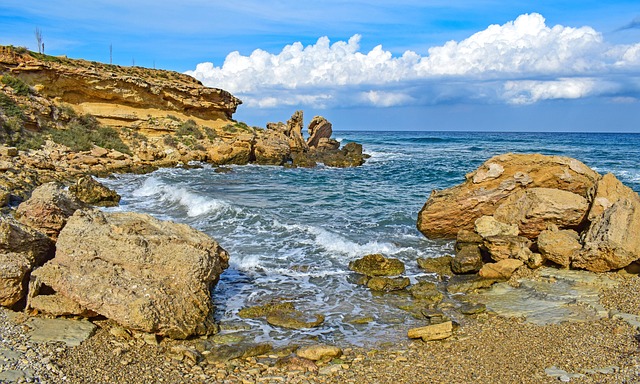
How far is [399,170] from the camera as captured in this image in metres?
37.4

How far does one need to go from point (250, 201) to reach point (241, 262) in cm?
929

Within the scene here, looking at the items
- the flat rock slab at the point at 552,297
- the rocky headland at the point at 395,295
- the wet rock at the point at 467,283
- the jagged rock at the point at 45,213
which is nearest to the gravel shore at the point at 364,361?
the rocky headland at the point at 395,295

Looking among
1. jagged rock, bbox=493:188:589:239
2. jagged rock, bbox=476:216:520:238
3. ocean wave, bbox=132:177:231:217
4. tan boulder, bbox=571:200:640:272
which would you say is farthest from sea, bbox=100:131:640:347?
tan boulder, bbox=571:200:640:272

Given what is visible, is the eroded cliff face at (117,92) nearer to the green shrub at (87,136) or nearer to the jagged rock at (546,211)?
the green shrub at (87,136)

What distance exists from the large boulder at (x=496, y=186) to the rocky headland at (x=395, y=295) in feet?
0.14

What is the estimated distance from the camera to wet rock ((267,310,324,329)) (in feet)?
29.7

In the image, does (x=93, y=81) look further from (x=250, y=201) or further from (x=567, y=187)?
(x=567, y=187)

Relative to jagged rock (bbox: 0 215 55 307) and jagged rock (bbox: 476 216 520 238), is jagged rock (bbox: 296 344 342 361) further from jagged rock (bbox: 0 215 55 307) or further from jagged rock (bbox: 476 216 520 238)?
jagged rock (bbox: 476 216 520 238)

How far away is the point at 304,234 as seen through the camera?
51.8ft

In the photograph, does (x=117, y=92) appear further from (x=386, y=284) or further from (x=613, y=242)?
(x=613, y=242)

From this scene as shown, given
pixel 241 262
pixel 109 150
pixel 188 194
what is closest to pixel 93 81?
pixel 109 150

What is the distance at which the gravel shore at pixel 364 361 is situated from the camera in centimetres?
667

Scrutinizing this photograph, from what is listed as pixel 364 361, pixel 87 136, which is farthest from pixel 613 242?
pixel 87 136

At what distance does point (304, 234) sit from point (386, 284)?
5.08 m
